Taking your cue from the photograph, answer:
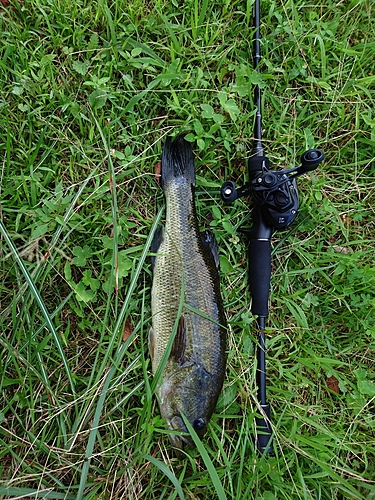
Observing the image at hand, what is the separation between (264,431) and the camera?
276cm

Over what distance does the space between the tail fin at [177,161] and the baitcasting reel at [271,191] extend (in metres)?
Answer: 0.30

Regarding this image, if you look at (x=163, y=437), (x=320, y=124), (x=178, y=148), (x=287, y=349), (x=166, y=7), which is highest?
(x=166, y=7)

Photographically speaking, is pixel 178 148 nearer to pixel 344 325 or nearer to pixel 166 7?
pixel 166 7

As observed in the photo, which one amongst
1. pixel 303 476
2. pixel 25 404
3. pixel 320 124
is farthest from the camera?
pixel 320 124

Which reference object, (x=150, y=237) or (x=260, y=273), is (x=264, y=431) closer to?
(x=260, y=273)

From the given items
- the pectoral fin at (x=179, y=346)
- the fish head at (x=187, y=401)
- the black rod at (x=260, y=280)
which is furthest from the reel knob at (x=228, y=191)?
the fish head at (x=187, y=401)

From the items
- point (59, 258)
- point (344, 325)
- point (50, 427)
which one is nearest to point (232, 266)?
point (344, 325)

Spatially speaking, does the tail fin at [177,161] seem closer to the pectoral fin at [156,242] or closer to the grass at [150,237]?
the grass at [150,237]

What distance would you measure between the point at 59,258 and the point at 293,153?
1.89 meters

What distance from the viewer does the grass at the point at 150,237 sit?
8.45ft

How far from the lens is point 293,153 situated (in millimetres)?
3080

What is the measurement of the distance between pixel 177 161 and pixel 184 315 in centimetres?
106

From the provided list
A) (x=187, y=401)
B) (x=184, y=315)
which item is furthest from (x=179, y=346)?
(x=187, y=401)

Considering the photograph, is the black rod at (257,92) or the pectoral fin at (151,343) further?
the black rod at (257,92)
